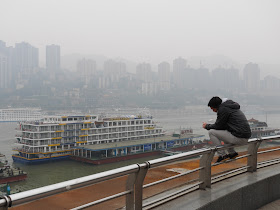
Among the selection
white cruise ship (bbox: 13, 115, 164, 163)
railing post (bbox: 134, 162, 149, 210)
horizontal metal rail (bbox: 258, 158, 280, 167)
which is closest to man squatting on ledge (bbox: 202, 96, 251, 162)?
horizontal metal rail (bbox: 258, 158, 280, 167)

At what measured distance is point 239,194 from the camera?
1.86m

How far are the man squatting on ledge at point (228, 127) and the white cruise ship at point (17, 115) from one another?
186 ft

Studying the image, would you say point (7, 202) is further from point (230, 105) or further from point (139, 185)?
point (230, 105)

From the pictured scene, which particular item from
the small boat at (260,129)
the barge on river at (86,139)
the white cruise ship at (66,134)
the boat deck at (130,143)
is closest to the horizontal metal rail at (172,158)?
the barge on river at (86,139)

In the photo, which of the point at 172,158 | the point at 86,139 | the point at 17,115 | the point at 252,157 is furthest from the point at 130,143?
the point at 17,115

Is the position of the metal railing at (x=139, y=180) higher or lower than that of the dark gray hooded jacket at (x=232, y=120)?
lower

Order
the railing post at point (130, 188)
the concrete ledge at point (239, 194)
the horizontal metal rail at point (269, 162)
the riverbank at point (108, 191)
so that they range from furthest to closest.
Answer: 1. the horizontal metal rail at point (269, 162)
2. the concrete ledge at point (239, 194)
3. the railing post at point (130, 188)
4. the riverbank at point (108, 191)

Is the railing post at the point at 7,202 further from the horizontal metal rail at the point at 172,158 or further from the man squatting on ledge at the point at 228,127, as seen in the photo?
the man squatting on ledge at the point at 228,127

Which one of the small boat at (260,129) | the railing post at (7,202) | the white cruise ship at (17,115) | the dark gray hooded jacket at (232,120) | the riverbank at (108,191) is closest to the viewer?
the railing post at (7,202)

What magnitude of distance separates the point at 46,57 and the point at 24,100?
24.9 metres

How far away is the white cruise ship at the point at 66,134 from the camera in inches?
800

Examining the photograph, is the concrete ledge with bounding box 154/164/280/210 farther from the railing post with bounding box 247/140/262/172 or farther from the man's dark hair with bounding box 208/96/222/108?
the man's dark hair with bounding box 208/96/222/108

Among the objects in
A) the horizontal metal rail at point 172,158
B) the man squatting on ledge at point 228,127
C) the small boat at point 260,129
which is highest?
the man squatting on ledge at point 228,127

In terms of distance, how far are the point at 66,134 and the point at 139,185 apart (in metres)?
21.1
